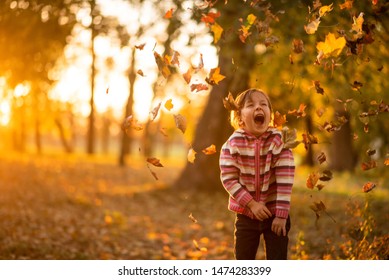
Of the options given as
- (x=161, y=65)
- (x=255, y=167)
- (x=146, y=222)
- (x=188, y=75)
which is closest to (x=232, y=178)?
(x=255, y=167)

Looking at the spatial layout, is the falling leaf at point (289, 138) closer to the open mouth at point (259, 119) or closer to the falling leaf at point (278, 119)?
the open mouth at point (259, 119)

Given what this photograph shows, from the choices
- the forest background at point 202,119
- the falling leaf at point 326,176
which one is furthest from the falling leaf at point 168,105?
the falling leaf at point 326,176

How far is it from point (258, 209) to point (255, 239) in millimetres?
364

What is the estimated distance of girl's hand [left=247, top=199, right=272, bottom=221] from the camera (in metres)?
3.54

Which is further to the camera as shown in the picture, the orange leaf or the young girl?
the orange leaf

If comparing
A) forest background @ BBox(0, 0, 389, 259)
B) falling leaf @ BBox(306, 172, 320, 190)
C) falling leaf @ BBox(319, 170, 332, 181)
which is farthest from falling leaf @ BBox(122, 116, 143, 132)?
falling leaf @ BBox(319, 170, 332, 181)

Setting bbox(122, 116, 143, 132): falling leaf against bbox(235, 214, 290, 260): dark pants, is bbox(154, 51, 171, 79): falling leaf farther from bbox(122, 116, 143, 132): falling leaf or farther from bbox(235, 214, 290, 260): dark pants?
bbox(235, 214, 290, 260): dark pants

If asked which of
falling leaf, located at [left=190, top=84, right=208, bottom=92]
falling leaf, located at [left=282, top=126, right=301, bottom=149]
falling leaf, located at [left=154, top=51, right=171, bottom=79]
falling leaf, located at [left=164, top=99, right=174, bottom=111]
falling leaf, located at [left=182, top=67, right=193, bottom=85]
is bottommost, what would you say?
falling leaf, located at [left=282, top=126, right=301, bottom=149]

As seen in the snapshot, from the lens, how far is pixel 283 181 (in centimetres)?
354

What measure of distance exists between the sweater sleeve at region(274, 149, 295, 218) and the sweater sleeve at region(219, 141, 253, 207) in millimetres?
220

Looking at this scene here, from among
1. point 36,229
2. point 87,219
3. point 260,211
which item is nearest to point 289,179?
point 260,211
